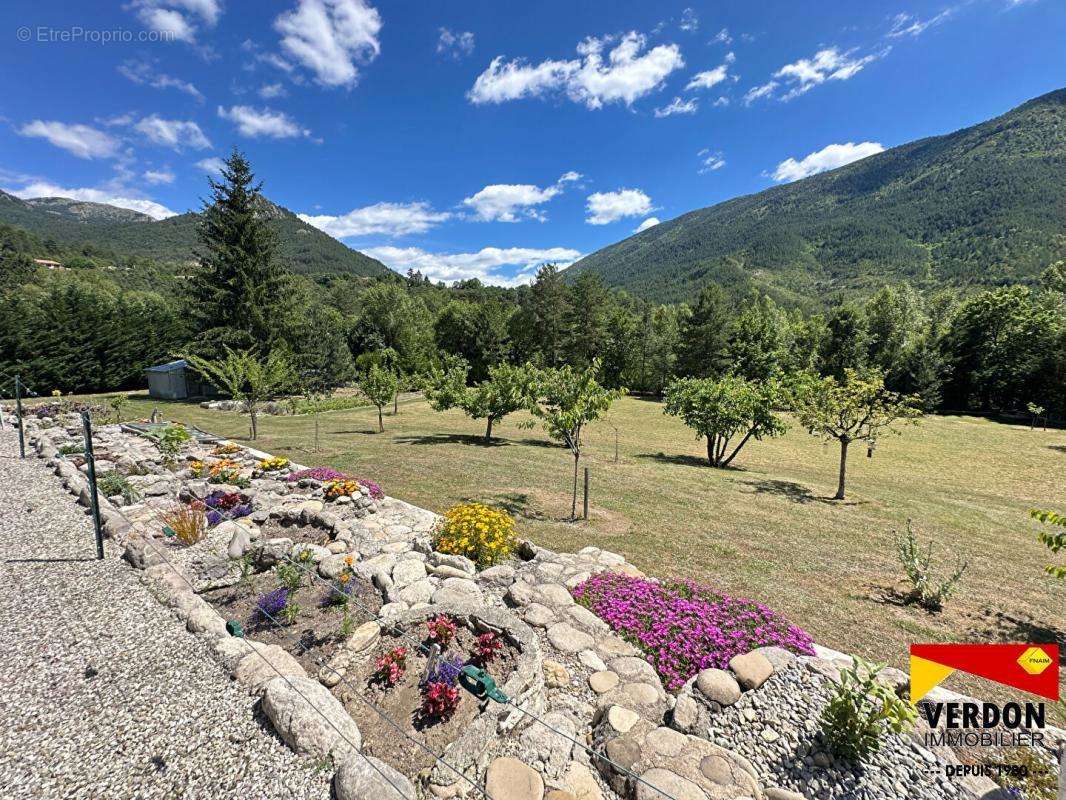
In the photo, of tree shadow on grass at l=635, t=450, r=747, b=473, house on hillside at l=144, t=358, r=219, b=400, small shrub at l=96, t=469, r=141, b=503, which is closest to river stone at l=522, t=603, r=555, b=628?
small shrub at l=96, t=469, r=141, b=503

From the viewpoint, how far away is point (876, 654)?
5219mm

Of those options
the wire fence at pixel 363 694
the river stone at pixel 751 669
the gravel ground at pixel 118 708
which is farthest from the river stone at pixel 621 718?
the gravel ground at pixel 118 708

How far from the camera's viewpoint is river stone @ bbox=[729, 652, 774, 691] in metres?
4.14

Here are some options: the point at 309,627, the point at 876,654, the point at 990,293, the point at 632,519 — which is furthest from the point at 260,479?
the point at 990,293

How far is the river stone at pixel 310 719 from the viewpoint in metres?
3.48

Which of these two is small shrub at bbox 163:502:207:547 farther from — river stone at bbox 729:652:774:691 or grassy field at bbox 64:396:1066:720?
river stone at bbox 729:652:774:691

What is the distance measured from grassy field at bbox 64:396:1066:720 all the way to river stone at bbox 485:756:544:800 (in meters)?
4.31

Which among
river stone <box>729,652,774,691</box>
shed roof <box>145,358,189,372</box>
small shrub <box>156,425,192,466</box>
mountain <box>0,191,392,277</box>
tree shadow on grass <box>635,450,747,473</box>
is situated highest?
mountain <box>0,191,392,277</box>

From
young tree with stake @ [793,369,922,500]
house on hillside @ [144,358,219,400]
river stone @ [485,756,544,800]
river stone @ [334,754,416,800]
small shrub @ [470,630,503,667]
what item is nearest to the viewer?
river stone @ [334,754,416,800]

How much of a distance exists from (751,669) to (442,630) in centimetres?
323

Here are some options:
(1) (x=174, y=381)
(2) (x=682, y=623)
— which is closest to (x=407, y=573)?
(2) (x=682, y=623)

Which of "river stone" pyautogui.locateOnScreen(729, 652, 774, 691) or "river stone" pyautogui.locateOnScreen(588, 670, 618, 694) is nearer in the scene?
"river stone" pyautogui.locateOnScreen(729, 652, 774, 691)

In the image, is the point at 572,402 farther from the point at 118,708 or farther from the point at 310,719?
the point at 118,708

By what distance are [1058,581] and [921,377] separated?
41.6 meters
